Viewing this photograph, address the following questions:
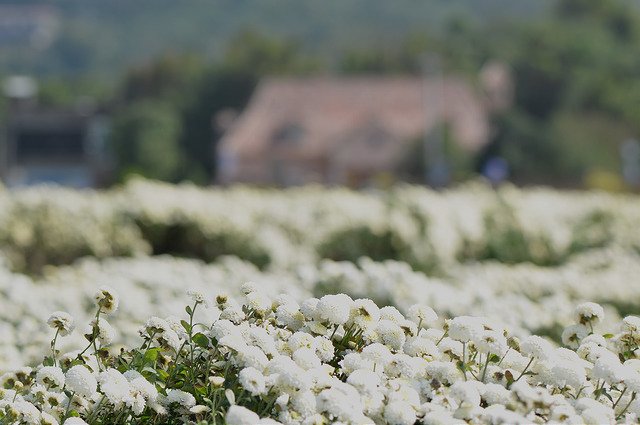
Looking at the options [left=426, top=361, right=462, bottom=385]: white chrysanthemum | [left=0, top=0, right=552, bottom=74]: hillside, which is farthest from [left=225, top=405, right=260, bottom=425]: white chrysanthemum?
[left=0, top=0, right=552, bottom=74]: hillside

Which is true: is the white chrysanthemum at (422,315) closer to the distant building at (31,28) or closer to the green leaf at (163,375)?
the green leaf at (163,375)

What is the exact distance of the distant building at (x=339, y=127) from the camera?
209 feet

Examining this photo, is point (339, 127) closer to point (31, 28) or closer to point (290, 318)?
point (290, 318)

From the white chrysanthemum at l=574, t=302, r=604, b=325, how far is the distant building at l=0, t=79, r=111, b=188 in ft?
293

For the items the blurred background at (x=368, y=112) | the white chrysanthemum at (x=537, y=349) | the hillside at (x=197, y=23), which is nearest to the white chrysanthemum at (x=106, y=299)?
the white chrysanthemum at (x=537, y=349)

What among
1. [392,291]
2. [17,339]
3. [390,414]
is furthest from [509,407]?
[392,291]

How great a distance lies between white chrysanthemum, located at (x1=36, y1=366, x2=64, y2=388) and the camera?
3.15 meters

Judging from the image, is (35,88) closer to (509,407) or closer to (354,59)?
(354,59)

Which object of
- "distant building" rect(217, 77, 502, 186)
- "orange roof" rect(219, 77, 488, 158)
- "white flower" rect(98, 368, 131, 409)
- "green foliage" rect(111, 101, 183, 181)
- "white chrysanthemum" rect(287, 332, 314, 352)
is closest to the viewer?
"white flower" rect(98, 368, 131, 409)

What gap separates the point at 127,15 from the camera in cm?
17250

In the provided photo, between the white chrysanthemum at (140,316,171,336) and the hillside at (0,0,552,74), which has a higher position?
the white chrysanthemum at (140,316,171,336)

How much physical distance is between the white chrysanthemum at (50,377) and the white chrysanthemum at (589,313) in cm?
151

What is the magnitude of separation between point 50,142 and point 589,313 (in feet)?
305

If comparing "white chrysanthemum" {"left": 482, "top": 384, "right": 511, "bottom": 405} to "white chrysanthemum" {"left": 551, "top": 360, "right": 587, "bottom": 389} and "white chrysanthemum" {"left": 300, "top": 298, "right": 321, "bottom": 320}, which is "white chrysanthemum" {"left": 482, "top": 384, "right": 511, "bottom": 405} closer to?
"white chrysanthemum" {"left": 551, "top": 360, "right": 587, "bottom": 389}
